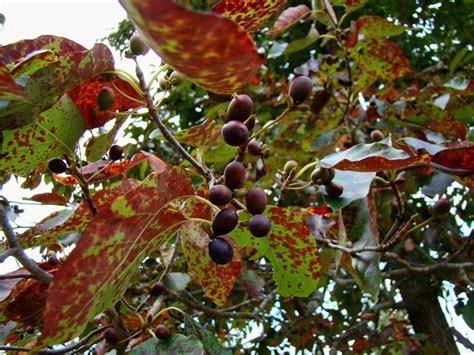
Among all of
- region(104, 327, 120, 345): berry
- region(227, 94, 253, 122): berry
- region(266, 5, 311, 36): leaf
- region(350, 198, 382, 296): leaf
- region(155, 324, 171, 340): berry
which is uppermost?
region(227, 94, 253, 122): berry

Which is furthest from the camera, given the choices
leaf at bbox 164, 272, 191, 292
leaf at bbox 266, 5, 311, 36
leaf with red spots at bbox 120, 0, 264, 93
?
leaf at bbox 266, 5, 311, 36

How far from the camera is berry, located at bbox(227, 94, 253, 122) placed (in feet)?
2.37

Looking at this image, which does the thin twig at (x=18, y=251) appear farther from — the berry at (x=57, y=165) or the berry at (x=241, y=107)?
the berry at (x=241, y=107)

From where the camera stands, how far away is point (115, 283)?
58 centimetres

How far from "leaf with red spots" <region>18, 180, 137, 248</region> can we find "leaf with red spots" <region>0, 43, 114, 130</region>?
0.16 meters

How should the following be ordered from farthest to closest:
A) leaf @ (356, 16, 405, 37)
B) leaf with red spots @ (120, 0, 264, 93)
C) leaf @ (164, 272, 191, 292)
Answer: leaf @ (356, 16, 405, 37), leaf @ (164, 272, 191, 292), leaf with red spots @ (120, 0, 264, 93)

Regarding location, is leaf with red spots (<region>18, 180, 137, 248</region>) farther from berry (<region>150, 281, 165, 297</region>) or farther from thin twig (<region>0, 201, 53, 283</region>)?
berry (<region>150, 281, 165, 297</region>)

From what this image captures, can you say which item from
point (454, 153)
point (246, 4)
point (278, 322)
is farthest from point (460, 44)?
point (246, 4)

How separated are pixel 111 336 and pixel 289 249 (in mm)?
387

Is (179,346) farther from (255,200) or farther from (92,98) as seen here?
(92,98)

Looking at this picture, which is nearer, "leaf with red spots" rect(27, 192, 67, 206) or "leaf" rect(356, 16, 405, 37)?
"leaf with red spots" rect(27, 192, 67, 206)

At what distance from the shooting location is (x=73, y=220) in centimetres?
88

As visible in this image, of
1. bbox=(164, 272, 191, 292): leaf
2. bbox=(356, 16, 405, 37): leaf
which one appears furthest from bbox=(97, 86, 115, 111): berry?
bbox=(356, 16, 405, 37): leaf

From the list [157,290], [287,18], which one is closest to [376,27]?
[287,18]
